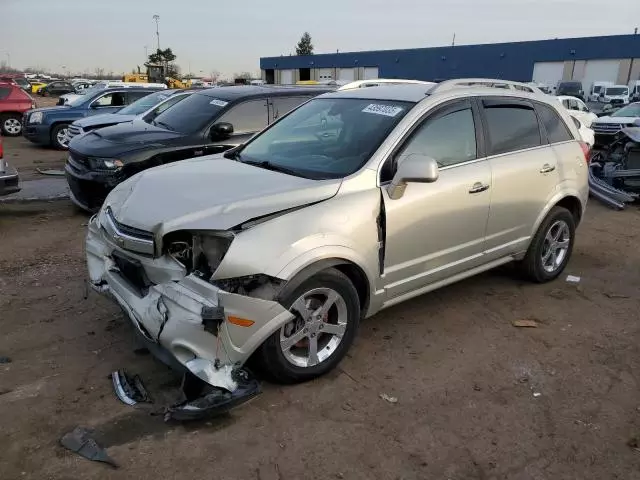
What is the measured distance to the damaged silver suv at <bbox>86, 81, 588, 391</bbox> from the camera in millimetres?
3109

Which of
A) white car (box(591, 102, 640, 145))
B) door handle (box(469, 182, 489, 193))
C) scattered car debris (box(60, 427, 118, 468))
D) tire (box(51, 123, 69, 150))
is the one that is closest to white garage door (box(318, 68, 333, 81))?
white car (box(591, 102, 640, 145))

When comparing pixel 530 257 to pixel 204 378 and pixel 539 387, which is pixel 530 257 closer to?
pixel 539 387

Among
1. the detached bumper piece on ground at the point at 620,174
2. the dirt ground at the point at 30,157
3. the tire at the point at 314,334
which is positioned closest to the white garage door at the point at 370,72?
the dirt ground at the point at 30,157

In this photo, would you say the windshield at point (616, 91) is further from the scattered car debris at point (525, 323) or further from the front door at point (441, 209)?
the front door at point (441, 209)

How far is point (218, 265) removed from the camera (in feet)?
10.2

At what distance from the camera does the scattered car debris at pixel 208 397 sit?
3.03 m

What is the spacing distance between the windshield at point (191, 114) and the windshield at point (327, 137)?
113 inches

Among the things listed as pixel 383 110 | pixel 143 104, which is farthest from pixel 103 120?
pixel 383 110

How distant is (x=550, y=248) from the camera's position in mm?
5426

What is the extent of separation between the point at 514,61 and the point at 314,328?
5197cm

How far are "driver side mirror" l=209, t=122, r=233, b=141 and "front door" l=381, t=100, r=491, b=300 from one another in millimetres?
3666

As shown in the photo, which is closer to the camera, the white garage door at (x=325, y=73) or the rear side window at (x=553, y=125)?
the rear side window at (x=553, y=125)

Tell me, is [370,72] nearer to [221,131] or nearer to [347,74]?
[347,74]

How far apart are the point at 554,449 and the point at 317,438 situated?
1.29 meters
